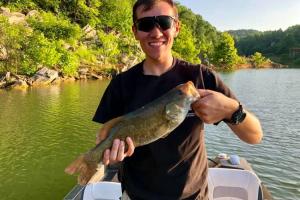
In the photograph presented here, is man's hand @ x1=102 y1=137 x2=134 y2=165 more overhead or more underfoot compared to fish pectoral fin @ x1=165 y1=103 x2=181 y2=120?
more underfoot

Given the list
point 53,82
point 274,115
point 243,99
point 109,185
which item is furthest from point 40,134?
point 53,82

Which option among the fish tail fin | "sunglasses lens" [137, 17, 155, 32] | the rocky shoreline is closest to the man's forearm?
"sunglasses lens" [137, 17, 155, 32]

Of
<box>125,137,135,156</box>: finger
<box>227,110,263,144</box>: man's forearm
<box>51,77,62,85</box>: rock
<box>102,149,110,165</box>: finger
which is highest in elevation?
<box>227,110,263,144</box>: man's forearm

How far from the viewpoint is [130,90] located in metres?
3.39

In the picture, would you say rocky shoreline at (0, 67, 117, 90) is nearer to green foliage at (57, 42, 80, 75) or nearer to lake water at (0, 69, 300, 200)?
green foliage at (57, 42, 80, 75)

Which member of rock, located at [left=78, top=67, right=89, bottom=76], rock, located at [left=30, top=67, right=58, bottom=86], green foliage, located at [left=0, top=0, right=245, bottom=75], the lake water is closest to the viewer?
the lake water

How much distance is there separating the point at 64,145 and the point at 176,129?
13.4 m

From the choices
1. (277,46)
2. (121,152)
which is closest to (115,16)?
(121,152)

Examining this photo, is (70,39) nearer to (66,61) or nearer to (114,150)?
(66,61)

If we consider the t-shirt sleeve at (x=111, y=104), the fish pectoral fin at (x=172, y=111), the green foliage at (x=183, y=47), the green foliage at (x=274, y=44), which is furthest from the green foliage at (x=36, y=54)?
the green foliage at (x=274, y=44)

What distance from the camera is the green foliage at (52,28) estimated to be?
48906 mm

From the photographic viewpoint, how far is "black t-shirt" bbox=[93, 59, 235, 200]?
317cm

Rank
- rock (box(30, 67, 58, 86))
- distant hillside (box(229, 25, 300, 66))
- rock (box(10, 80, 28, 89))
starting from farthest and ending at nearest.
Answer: distant hillside (box(229, 25, 300, 66)), rock (box(30, 67, 58, 86)), rock (box(10, 80, 28, 89))

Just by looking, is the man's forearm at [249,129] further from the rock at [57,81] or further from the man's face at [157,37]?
the rock at [57,81]
